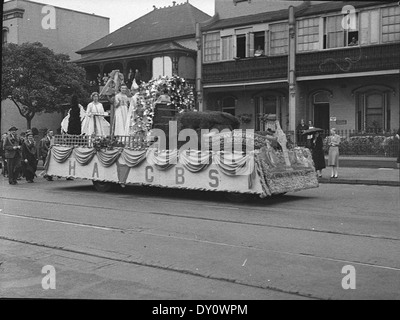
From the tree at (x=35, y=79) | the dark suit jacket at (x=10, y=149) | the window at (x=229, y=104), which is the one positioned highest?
the tree at (x=35, y=79)

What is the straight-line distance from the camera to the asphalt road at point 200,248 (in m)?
5.23

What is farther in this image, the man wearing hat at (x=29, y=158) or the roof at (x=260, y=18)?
the roof at (x=260, y=18)

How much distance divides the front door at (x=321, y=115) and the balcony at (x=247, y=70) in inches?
98.4

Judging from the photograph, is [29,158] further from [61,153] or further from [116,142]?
[116,142]

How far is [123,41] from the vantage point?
32656mm

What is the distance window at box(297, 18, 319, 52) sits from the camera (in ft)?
87.5

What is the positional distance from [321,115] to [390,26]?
581 cm

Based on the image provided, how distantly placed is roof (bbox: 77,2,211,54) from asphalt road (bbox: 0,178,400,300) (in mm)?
19756

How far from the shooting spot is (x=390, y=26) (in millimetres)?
24781

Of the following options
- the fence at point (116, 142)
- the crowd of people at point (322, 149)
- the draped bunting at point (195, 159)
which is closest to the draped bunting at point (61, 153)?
the fence at point (116, 142)

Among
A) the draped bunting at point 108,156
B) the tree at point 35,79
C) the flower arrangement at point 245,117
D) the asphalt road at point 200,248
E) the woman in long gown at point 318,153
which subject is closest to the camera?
the asphalt road at point 200,248

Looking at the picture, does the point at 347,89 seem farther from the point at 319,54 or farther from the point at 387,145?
the point at 387,145

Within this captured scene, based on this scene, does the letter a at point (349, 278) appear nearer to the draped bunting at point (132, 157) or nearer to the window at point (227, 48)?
the draped bunting at point (132, 157)

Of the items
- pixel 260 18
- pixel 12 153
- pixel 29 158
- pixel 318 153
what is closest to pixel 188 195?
pixel 318 153
